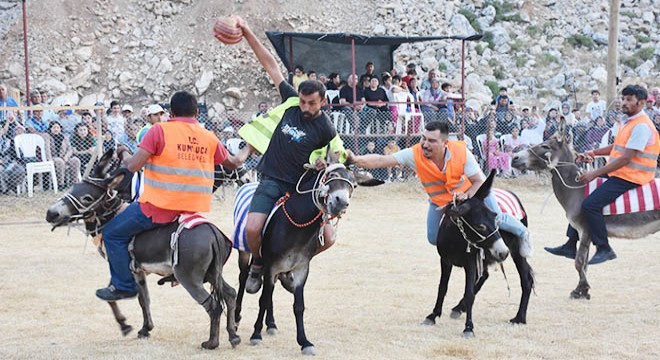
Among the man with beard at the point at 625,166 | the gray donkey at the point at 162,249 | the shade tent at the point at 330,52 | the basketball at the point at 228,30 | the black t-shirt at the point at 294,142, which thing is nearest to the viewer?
the gray donkey at the point at 162,249

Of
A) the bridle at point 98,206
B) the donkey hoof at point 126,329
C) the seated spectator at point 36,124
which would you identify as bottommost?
the donkey hoof at point 126,329

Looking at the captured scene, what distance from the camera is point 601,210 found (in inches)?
391

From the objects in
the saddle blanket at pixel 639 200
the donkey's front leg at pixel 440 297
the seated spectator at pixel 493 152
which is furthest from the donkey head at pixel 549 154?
the seated spectator at pixel 493 152

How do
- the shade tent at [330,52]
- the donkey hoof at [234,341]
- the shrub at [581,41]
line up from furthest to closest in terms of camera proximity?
the shrub at [581,41] → the shade tent at [330,52] → the donkey hoof at [234,341]

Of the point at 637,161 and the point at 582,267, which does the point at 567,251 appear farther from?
the point at 637,161

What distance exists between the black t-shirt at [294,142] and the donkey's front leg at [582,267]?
3635 mm

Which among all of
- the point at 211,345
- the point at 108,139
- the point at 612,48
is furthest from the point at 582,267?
the point at 612,48

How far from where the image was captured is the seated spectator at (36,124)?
17562 mm

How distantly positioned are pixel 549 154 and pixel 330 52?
16131 millimetres

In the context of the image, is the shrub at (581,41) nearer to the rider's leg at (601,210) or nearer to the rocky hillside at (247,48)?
the rocky hillside at (247,48)

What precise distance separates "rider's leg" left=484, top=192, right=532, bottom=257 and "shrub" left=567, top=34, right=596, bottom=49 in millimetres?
29201

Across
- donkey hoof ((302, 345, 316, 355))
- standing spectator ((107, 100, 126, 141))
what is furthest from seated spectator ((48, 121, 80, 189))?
donkey hoof ((302, 345, 316, 355))

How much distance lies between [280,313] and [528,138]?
45.7 feet

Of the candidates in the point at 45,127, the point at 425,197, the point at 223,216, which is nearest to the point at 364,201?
the point at 425,197
